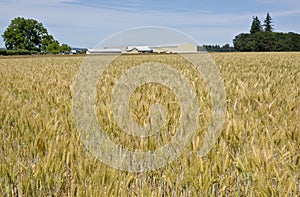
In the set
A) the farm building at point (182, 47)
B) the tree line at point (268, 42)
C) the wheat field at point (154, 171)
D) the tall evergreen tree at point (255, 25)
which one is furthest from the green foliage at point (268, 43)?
the wheat field at point (154, 171)

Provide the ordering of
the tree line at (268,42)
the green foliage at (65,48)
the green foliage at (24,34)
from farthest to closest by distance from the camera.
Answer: the green foliage at (65,48) < the green foliage at (24,34) < the tree line at (268,42)

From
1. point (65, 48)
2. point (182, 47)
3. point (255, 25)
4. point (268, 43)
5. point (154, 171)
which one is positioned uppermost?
point (255, 25)

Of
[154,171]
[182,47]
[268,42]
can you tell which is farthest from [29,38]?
[154,171]

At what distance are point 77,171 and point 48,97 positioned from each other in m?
2.51

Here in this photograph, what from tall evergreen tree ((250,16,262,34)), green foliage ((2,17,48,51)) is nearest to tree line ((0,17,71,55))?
green foliage ((2,17,48,51))

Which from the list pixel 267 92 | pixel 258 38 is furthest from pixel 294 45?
pixel 267 92

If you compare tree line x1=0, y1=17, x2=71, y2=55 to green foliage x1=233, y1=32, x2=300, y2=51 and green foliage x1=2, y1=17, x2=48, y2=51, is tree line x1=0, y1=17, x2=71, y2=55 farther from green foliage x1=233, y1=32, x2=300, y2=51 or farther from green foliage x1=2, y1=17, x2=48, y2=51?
green foliage x1=233, y1=32, x2=300, y2=51

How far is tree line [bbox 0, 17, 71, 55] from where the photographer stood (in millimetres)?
72875

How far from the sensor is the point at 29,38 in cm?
7538

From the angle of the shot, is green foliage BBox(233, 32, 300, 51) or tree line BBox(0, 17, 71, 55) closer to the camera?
green foliage BBox(233, 32, 300, 51)

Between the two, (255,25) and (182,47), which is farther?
(255,25)

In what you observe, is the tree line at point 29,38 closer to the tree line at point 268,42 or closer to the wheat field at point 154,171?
the tree line at point 268,42

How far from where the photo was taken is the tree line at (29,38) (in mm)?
72875

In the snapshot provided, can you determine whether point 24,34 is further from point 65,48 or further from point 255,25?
point 255,25
